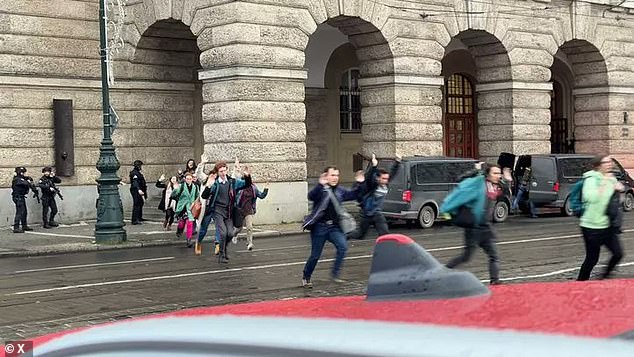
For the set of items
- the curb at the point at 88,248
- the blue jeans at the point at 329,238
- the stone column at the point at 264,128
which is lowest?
the curb at the point at 88,248

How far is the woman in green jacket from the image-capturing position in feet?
62.1

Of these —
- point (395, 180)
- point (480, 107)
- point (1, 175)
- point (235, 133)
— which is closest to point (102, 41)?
point (235, 133)

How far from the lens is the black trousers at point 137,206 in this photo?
951 inches

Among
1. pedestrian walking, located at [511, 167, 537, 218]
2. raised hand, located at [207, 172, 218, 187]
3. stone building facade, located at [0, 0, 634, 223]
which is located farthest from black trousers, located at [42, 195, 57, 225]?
pedestrian walking, located at [511, 167, 537, 218]

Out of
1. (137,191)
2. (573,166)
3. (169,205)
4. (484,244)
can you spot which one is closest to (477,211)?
(484,244)

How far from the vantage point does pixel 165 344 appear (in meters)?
1.68

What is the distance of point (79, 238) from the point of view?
2061cm

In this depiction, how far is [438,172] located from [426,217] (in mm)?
1305

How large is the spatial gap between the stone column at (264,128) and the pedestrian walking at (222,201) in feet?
19.9

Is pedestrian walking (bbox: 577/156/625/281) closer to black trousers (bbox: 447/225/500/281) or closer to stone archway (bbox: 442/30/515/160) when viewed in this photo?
black trousers (bbox: 447/225/500/281)

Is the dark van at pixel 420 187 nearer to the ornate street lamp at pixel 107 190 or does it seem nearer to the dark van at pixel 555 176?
the dark van at pixel 555 176

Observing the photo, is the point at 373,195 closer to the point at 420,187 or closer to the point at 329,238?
the point at 329,238

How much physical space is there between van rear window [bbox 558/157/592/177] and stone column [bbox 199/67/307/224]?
27.3 feet

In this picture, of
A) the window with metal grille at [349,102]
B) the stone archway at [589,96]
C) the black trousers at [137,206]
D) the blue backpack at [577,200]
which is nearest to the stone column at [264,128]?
the black trousers at [137,206]
